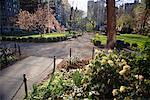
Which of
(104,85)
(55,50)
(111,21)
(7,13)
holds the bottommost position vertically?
(55,50)

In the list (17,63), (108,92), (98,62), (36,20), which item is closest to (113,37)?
(17,63)

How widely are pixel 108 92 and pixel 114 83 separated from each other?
1.17 feet

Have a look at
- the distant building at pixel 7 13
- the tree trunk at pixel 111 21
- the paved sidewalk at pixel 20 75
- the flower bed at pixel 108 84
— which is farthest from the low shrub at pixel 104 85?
the distant building at pixel 7 13

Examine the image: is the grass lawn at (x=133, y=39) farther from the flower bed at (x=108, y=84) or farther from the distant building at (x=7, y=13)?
the distant building at (x=7, y=13)

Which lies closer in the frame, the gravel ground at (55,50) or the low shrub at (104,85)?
the low shrub at (104,85)

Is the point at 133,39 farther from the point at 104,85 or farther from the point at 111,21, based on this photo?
the point at 104,85

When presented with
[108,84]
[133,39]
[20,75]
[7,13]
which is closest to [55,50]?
[20,75]

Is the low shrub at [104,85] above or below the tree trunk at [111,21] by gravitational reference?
below

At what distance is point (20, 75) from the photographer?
44.8ft

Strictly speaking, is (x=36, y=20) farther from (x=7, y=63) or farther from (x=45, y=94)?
(x=45, y=94)

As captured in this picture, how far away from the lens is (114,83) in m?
8.16

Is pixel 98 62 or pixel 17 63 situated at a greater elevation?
pixel 98 62

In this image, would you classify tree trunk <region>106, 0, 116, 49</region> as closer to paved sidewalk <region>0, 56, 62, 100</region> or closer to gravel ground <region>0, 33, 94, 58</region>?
gravel ground <region>0, 33, 94, 58</region>

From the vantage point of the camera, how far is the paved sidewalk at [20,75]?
426 inches
